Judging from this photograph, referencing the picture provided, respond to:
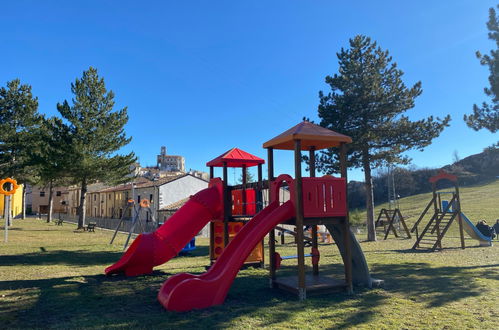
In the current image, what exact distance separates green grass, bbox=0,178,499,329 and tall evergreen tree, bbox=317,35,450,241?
926 cm

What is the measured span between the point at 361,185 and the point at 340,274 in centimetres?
5665

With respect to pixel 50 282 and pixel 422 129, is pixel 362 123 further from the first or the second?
pixel 50 282

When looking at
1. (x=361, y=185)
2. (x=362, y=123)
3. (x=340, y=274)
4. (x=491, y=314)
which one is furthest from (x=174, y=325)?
(x=361, y=185)

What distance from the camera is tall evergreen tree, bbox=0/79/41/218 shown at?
30.4m

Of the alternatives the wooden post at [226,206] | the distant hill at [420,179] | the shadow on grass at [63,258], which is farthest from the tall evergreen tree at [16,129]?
the distant hill at [420,179]

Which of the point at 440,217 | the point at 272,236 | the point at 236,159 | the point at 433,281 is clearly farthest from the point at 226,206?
the point at 440,217

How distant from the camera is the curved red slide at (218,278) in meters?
6.61

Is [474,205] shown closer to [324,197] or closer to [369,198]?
[369,198]

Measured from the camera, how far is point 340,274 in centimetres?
1045

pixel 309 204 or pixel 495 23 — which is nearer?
pixel 309 204

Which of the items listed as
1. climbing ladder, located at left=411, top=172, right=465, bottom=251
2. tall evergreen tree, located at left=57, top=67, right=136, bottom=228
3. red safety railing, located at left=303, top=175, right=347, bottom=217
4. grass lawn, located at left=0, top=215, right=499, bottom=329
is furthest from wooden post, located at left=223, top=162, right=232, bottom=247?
tall evergreen tree, located at left=57, top=67, right=136, bottom=228

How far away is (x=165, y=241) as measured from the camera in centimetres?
1069

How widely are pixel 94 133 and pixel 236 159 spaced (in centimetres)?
1995

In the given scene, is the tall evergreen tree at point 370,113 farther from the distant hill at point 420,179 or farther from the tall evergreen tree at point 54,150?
the distant hill at point 420,179
